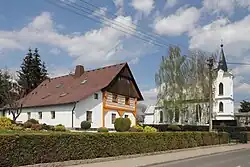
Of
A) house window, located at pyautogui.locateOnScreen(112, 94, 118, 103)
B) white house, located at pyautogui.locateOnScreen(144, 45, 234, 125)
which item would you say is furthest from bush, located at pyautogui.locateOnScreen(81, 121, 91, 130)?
white house, located at pyautogui.locateOnScreen(144, 45, 234, 125)

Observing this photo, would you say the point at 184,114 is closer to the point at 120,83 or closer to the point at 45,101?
the point at 120,83

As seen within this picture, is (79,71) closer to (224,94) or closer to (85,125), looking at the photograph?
(85,125)

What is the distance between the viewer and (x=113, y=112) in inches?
1521

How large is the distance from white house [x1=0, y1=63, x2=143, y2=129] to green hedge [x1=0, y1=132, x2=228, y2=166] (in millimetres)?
15655

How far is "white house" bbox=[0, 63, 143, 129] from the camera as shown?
115ft

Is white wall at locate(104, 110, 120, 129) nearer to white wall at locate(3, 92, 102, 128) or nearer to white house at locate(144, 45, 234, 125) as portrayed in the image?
white wall at locate(3, 92, 102, 128)

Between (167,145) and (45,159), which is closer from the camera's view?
(45,159)

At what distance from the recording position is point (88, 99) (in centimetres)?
3562

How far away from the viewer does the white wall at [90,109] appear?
34.6m

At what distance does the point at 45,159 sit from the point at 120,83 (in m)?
27.0

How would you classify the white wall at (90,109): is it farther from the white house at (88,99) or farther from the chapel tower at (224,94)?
the chapel tower at (224,94)

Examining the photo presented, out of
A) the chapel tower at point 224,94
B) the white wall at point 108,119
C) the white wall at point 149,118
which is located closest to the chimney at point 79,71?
the white wall at point 108,119

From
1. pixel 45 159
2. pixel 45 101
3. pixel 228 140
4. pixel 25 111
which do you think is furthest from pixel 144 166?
pixel 25 111

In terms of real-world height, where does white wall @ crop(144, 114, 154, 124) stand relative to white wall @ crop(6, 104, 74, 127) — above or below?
below
